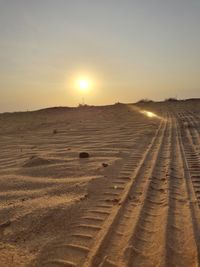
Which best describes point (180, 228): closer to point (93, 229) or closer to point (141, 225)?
point (141, 225)

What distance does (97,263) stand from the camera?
8.25ft

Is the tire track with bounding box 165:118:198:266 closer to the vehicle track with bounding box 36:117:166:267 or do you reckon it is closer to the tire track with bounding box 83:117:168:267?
the tire track with bounding box 83:117:168:267

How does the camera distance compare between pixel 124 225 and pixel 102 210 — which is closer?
pixel 124 225

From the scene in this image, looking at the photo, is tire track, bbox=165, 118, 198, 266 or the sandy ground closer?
tire track, bbox=165, 118, 198, 266

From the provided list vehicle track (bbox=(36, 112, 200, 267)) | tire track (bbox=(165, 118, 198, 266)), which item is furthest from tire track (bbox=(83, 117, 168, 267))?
tire track (bbox=(165, 118, 198, 266))

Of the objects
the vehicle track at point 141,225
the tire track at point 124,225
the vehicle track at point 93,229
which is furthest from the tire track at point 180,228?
the vehicle track at point 93,229

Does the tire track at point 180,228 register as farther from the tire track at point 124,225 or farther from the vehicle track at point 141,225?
the tire track at point 124,225

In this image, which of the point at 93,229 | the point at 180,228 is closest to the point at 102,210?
the point at 93,229

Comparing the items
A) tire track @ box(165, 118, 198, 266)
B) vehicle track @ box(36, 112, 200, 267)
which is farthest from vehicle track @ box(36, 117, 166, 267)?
tire track @ box(165, 118, 198, 266)

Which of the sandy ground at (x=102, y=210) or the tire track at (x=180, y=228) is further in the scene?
the sandy ground at (x=102, y=210)

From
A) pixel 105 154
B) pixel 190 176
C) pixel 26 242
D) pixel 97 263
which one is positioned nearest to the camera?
pixel 97 263

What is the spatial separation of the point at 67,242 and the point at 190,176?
2376mm

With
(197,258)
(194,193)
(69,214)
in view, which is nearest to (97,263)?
(197,258)

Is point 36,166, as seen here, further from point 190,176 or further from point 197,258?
point 197,258
